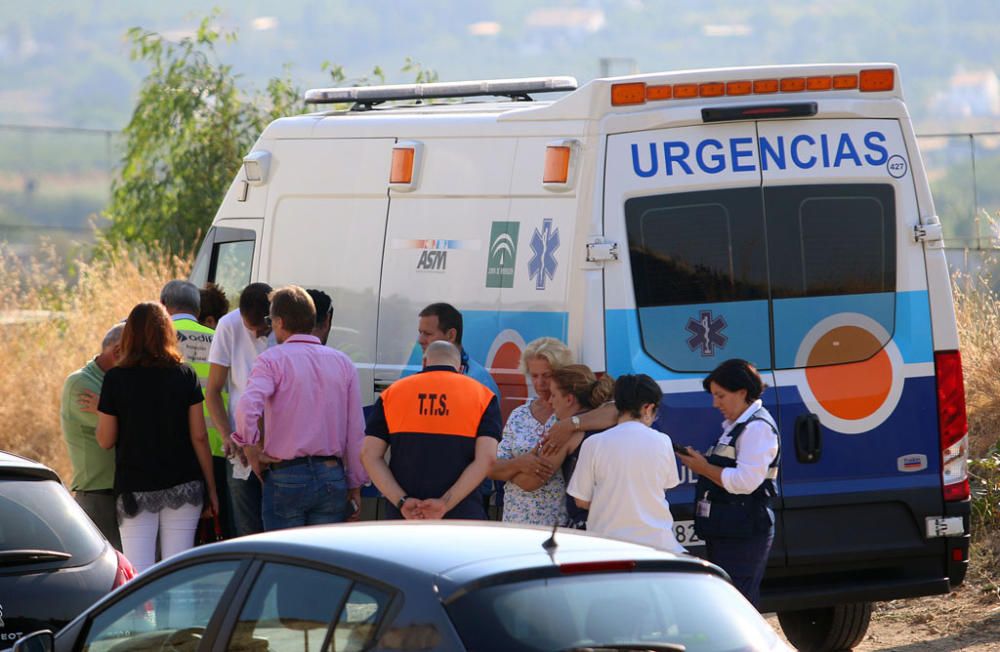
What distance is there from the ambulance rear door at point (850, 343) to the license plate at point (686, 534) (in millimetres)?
450

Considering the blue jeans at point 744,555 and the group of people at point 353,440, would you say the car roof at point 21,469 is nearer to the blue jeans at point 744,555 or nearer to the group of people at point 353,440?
the group of people at point 353,440

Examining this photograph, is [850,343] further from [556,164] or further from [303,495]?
[303,495]

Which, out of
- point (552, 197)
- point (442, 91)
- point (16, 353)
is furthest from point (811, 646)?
point (16, 353)

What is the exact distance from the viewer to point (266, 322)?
827cm

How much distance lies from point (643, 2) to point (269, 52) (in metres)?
39.6

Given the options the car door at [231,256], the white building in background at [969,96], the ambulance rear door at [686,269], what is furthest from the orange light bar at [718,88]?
the white building in background at [969,96]

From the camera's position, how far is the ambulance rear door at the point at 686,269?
7.41 metres

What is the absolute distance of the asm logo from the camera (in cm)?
834

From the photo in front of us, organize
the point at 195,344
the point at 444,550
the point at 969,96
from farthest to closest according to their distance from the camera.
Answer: the point at 969,96 → the point at 195,344 → the point at 444,550

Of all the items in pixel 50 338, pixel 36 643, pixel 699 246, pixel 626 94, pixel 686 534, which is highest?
pixel 626 94

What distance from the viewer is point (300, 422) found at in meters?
7.54

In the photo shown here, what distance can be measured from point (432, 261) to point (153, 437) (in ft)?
5.60

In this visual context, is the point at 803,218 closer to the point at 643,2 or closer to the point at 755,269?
the point at 755,269

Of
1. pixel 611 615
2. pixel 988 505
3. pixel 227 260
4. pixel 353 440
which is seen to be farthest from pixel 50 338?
pixel 611 615
